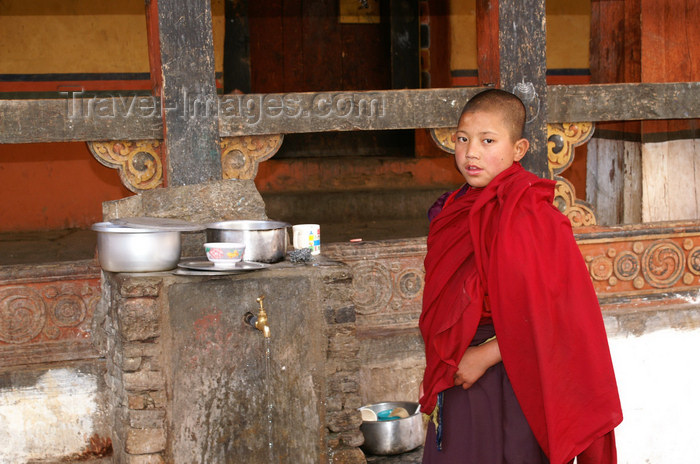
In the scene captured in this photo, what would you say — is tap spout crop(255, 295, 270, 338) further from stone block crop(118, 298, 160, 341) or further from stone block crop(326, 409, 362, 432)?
stone block crop(326, 409, 362, 432)

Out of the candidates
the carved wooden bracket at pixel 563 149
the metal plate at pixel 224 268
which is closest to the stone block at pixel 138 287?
the metal plate at pixel 224 268

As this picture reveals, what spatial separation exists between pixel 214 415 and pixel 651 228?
3.13 metres

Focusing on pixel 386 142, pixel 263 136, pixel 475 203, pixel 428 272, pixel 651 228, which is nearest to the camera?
pixel 475 203

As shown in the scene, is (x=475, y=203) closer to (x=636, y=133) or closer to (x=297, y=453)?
(x=297, y=453)

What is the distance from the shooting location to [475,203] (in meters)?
2.57

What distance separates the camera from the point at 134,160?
4.17 metres

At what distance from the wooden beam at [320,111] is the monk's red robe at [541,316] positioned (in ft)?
6.22

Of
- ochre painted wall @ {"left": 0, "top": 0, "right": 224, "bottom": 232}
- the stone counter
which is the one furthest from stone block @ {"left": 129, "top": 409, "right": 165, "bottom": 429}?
ochre painted wall @ {"left": 0, "top": 0, "right": 224, "bottom": 232}

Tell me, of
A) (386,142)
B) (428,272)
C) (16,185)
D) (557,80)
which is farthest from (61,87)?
(428,272)

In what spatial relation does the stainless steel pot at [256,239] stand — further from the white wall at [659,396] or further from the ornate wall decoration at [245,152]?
the white wall at [659,396]

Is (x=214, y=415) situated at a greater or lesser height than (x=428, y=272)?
lesser

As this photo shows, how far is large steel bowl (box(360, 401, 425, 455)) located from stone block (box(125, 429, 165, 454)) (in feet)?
4.07

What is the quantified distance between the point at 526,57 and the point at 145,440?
2.98 m

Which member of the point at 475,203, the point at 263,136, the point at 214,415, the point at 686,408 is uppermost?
the point at 263,136
